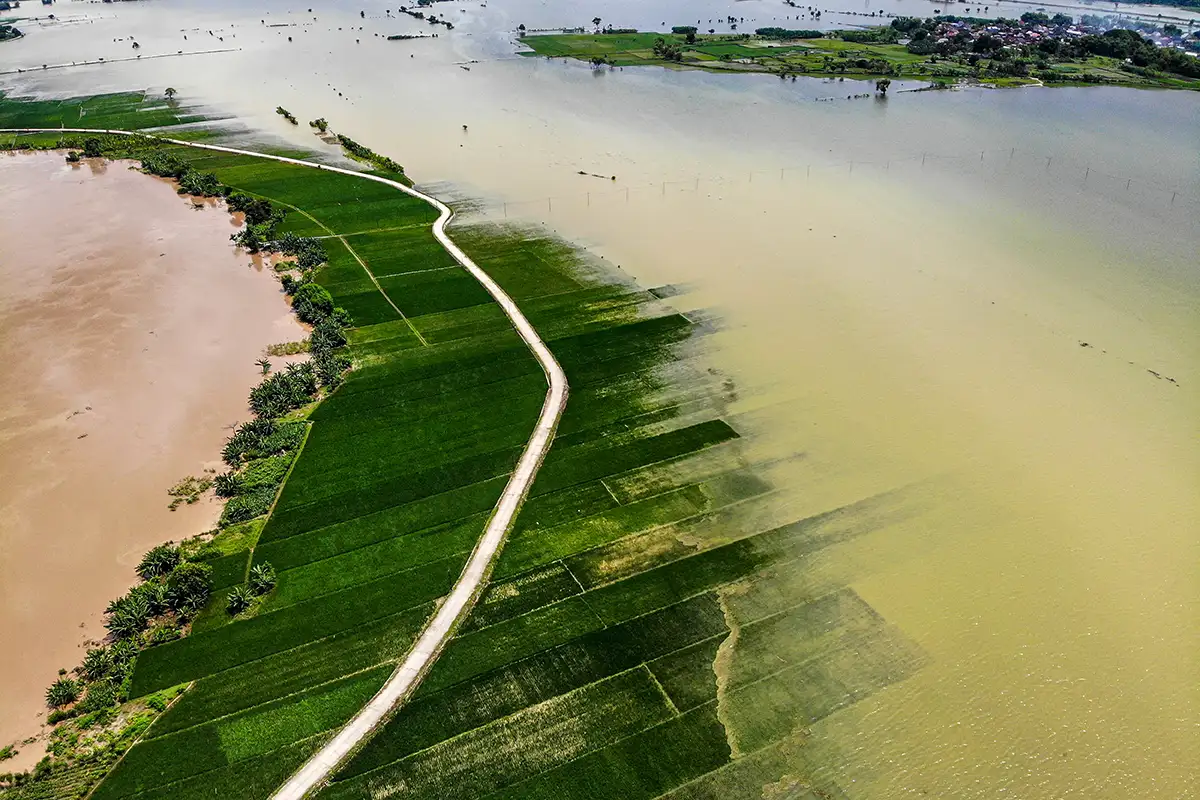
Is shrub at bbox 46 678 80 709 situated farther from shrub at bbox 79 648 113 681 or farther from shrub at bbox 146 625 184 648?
shrub at bbox 146 625 184 648

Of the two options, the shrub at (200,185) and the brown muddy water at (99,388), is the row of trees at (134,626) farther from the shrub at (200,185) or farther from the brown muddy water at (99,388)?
the shrub at (200,185)

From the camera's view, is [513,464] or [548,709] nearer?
[548,709]

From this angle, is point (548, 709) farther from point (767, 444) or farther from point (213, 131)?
point (213, 131)

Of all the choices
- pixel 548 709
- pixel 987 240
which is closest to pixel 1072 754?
pixel 548 709

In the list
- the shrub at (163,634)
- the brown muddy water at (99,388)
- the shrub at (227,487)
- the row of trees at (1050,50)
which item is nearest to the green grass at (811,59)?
the row of trees at (1050,50)

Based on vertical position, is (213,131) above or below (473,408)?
above

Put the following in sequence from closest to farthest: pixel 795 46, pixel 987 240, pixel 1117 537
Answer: pixel 1117 537
pixel 987 240
pixel 795 46

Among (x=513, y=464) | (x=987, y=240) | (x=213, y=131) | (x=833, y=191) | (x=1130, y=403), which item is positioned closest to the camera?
(x=513, y=464)
